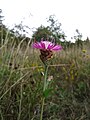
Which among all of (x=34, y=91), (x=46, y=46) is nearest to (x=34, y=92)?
(x=34, y=91)

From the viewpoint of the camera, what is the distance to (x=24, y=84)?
2377 millimetres

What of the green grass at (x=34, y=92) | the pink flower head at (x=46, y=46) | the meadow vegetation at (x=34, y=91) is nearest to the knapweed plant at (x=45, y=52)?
the pink flower head at (x=46, y=46)

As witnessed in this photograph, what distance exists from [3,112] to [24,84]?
0.33 metres

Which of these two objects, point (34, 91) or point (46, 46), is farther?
point (34, 91)

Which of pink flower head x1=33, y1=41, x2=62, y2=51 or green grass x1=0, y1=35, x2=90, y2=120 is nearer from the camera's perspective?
pink flower head x1=33, y1=41, x2=62, y2=51

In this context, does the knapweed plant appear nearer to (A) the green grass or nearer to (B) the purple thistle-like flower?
(B) the purple thistle-like flower

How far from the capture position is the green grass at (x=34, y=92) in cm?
217

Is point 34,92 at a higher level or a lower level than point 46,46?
lower

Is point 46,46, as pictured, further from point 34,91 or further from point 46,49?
point 34,91

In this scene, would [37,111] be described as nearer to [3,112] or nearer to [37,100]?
[37,100]

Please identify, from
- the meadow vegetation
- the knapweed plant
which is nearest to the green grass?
the meadow vegetation

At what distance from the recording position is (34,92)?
7.36 ft

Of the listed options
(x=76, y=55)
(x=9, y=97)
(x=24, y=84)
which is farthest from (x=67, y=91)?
(x=76, y=55)

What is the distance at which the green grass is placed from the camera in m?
2.17
